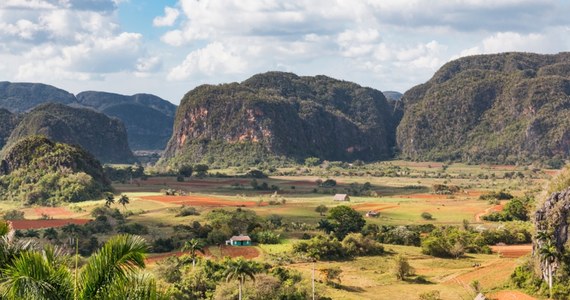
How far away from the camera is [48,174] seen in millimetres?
103375

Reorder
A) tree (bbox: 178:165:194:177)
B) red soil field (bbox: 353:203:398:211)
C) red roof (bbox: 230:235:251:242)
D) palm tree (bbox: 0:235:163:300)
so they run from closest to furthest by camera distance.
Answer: palm tree (bbox: 0:235:163:300) < red roof (bbox: 230:235:251:242) < red soil field (bbox: 353:203:398:211) < tree (bbox: 178:165:194:177)

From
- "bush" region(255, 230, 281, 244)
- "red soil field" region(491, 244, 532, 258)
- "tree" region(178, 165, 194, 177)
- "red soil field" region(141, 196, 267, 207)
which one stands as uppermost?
"tree" region(178, 165, 194, 177)

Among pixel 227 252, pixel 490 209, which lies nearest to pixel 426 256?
pixel 227 252

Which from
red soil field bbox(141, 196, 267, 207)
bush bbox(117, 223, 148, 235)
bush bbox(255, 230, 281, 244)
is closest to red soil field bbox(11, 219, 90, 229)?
bush bbox(117, 223, 148, 235)

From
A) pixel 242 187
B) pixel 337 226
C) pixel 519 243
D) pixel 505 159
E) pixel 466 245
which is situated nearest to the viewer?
pixel 466 245

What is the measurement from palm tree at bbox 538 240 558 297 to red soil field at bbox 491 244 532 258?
16.1 m

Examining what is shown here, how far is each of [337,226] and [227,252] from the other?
15.6 metres

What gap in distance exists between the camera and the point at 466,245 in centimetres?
5834

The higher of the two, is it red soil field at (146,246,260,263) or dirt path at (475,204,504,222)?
dirt path at (475,204,504,222)

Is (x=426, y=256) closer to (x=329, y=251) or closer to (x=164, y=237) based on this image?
(x=329, y=251)

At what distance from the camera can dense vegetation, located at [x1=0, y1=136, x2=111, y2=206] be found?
322ft

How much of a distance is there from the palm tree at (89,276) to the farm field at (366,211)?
3146 cm

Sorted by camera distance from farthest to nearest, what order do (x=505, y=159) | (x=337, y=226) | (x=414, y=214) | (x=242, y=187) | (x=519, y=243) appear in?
(x=505, y=159)
(x=242, y=187)
(x=414, y=214)
(x=337, y=226)
(x=519, y=243)

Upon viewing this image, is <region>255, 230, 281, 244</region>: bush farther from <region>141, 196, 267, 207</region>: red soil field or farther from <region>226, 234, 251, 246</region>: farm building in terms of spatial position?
<region>141, 196, 267, 207</region>: red soil field
